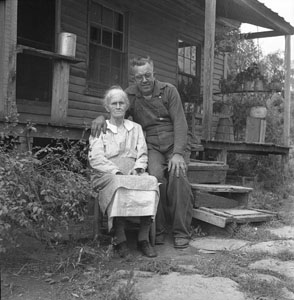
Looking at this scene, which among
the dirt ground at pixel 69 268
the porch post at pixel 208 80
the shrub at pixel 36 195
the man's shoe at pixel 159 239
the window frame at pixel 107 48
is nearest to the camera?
the dirt ground at pixel 69 268

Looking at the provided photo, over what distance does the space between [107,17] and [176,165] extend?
17.3 ft

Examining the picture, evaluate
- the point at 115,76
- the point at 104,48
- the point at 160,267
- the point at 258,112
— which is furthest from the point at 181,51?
the point at 160,267

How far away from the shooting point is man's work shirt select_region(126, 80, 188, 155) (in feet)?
15.0

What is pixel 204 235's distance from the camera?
183 inches

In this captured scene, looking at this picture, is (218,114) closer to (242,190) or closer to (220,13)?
(220,13)

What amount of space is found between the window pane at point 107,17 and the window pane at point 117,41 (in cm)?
26

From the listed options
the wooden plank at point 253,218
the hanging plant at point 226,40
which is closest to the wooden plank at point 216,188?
the wooden plank at point 253,218

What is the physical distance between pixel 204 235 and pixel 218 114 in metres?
7.93

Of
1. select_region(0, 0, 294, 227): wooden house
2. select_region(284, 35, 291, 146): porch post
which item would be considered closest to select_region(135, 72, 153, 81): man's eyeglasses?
select_region(0, 0, 294, 227): wooden house

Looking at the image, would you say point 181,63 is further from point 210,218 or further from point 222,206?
point 210,218

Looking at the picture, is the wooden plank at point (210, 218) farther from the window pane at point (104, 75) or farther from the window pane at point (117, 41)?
the window pane at point (117, 41)

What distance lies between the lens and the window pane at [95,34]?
8453 mm

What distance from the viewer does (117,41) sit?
9078 mm

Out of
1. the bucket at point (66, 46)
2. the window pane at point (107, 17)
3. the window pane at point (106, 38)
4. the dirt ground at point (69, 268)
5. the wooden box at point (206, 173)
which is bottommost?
the dirt ground at point (69, 268)
